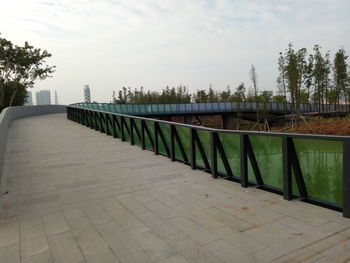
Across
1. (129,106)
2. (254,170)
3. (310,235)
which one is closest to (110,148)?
(254,170)

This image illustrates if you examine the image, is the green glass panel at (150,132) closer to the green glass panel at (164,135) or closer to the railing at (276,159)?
the green glass panel at (164,135)

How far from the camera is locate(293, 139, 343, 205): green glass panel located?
3389 mm

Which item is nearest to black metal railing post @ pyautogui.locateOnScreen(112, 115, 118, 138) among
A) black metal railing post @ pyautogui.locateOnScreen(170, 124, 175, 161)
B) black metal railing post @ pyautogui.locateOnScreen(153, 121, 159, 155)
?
black metal railing post @ pyautogui.locateOnScreen(153, 121, 159, 155)

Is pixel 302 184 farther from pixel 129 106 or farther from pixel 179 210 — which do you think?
pixel 129 106

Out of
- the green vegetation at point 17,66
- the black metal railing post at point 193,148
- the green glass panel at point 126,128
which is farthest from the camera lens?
the green vegetation at point 17,66

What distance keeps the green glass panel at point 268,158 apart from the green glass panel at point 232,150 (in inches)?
10.5

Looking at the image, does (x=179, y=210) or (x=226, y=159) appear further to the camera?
(x=226, y=159)

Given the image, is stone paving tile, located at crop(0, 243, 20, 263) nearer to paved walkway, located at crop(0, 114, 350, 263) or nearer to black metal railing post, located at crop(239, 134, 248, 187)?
paved walkway, located at crop(0, 114, 350, 263)

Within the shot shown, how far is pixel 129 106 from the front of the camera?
33.1m

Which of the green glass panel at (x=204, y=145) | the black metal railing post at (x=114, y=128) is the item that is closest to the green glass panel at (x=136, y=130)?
the black metal railing post at (x=114, y=128)

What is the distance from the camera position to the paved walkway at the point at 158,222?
8.93 feet

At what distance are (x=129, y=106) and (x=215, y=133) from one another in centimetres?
2863

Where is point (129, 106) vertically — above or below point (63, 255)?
above

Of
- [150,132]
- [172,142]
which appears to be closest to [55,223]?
[172,142]
